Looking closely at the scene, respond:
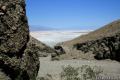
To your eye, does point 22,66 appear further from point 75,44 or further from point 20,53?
point 75,44

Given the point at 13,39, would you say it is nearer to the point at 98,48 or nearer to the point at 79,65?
the point at 79,65

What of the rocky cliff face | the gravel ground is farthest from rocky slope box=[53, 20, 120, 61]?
the rocky cliff face

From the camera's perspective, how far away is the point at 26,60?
6.21 m

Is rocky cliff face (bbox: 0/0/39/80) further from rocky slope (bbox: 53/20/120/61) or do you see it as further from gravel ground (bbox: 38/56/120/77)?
rocky slope (bbox: 53/20/120/61)

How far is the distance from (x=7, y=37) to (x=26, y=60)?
0.69m

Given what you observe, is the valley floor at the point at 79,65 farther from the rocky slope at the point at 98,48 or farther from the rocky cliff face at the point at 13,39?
the rocky cliff face at the point at 13,39

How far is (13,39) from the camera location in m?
5.83

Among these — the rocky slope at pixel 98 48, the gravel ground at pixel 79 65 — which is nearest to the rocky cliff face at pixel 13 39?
the gravel ground at pixel 79 65

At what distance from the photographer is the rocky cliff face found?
19.0 ft

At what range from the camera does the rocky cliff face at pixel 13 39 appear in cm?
578

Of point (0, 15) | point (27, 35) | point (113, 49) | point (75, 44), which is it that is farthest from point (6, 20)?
point (75, 44)

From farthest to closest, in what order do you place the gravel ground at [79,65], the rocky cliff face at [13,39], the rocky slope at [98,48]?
the rocky slope at [98,48] → the gravel ground at [79,65] → the rocky cliff face at [13,39]

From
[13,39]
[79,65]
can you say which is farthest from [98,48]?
[13,39]

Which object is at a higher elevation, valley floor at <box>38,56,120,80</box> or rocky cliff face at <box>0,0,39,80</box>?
rocky cliff face at <box>0,0,39,80</box>
